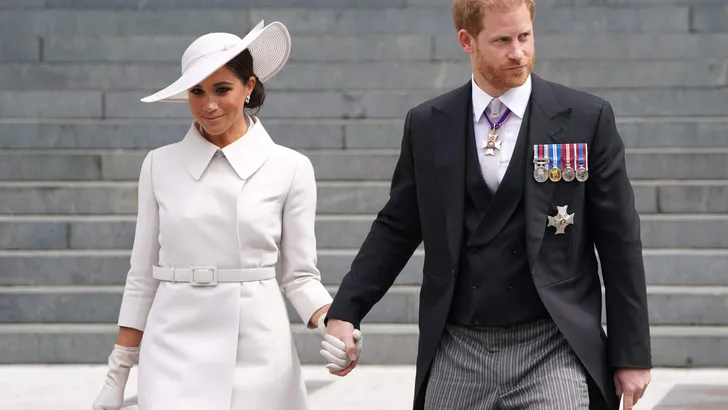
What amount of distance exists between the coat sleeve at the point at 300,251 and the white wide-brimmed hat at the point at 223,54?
1.21ft

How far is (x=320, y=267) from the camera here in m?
8.33

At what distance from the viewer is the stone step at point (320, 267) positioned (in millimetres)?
8242

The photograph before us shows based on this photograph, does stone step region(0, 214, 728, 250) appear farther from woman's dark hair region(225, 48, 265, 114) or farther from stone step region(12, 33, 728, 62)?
Result: woman's dark hair region(225, 48, 265, 114)

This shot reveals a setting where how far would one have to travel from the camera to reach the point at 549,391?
3371 millimetres

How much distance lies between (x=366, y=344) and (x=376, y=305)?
0.88 ft

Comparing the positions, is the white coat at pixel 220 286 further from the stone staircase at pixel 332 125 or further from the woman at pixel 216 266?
the stone staircase at pixel 332 125

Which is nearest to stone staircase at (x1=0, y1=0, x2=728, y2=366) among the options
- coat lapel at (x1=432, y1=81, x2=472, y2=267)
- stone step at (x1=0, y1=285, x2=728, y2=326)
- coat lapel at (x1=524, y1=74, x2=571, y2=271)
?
stone step at (x1=0, y1=285, x2=728, y2=326)

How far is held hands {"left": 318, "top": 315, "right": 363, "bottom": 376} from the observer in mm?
3709

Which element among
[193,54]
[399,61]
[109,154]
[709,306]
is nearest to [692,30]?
[399,61]

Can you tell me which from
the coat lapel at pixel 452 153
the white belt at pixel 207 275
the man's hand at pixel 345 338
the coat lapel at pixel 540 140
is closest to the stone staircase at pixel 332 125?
the white belt at pixel 207 275

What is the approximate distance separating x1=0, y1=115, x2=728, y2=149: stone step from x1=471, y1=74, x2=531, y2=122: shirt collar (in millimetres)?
6052

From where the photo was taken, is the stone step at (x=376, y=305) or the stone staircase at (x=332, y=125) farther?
the stone staircase at (x=332, y=125)

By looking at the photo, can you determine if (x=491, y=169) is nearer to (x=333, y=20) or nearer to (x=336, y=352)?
(x=336, y=352)

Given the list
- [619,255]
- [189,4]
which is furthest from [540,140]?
[189,4]
